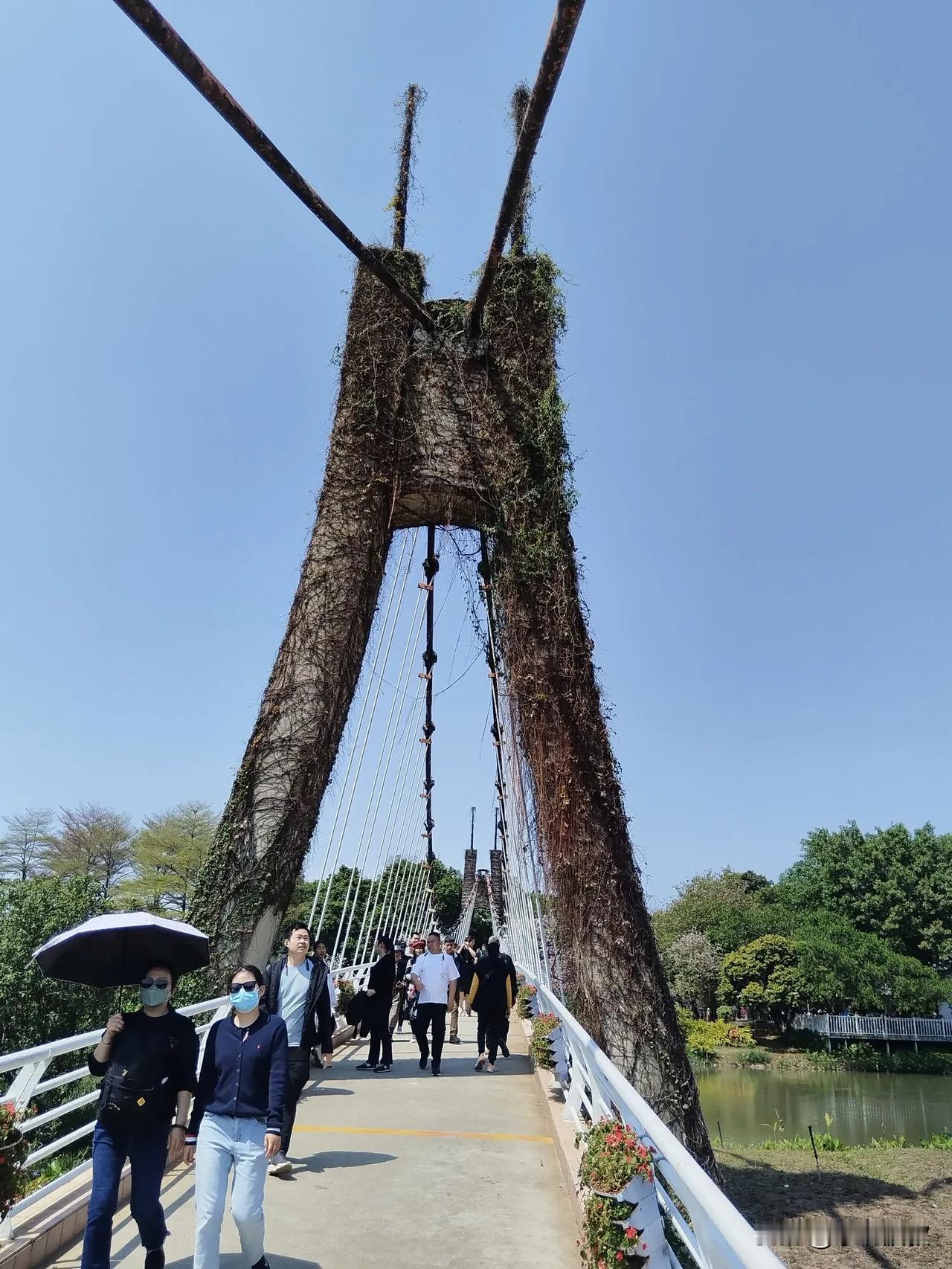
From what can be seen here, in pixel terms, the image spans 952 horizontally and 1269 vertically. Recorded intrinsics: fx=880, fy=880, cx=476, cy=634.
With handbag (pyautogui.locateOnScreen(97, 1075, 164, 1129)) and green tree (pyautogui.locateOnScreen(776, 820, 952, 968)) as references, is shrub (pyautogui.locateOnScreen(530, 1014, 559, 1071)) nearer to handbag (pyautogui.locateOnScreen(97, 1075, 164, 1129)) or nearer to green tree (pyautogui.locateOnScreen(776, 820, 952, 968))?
handbag (pyautogui.locateOnScreen(97, 1075, 164, 1129))

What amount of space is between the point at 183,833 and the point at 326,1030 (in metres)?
37.0

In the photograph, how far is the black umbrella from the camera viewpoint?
3451 millimetres

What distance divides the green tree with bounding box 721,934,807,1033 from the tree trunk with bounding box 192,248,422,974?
31948 mm

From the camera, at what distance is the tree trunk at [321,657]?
259 inches

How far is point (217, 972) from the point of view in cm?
641

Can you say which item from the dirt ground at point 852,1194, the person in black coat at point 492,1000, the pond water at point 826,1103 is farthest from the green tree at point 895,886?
the person in black coat at point 492,1000

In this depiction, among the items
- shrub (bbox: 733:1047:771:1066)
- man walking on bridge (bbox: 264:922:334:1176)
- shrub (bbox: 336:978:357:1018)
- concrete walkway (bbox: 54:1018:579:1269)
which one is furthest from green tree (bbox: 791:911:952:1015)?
man walking on bridge (bbox: 264:922:334:1176)

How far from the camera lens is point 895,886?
36.1 m

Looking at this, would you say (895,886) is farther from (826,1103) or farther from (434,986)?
(434,986)

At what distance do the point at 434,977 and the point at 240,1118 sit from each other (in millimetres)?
4741

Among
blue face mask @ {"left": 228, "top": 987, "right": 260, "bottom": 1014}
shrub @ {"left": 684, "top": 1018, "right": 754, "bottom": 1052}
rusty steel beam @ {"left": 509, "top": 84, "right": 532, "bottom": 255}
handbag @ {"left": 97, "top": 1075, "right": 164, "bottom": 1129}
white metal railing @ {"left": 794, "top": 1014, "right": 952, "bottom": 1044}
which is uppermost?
rusty steel beam @ {"left": 509, "top": 84, "right": 532, "bottom": 255}

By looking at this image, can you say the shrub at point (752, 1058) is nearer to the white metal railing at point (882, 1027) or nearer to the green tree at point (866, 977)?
the green tree at point (866, 977)

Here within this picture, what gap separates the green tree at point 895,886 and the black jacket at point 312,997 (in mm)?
36253

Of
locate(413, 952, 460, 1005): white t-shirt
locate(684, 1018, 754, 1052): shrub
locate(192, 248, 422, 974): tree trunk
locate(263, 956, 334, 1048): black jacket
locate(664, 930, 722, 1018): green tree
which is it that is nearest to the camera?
locate(263, 956, 334, 1048): black jacket
